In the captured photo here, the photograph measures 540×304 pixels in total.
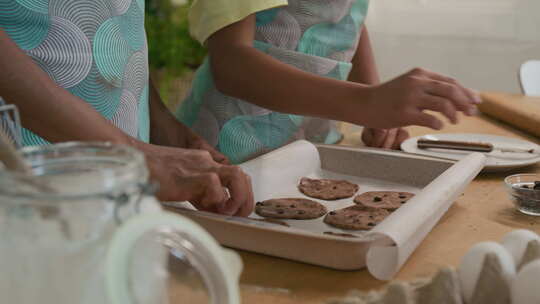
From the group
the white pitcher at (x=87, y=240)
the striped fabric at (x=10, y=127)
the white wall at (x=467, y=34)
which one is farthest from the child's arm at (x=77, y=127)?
the white wall at (x=467, y=34)

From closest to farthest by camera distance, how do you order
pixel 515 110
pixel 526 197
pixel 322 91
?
pixel 526 197 < pixel 322 91 < pixel 515 110

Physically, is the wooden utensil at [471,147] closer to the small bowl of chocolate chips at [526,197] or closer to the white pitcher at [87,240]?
the small bowl of chocolate chips at [526,197]

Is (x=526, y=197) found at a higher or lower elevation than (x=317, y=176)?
higher

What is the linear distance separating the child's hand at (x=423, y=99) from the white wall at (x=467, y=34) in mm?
2958

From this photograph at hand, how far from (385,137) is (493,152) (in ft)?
0.75

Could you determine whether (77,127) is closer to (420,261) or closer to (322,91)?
(420,261)

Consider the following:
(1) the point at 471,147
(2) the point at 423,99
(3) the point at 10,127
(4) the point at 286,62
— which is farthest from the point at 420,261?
(4) the point at 286,62

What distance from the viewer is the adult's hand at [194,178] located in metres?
0.79

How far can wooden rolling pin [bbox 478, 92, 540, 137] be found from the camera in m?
1.69

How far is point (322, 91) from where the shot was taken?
1239mm

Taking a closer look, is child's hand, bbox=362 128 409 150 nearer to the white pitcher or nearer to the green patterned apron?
the green patterned apron

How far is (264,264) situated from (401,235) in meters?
0.16

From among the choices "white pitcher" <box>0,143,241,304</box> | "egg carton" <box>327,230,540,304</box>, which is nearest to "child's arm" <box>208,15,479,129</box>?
"egg carton" <box>327,230,540,304</box>

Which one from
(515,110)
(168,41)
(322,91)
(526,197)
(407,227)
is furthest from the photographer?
(168,41)
